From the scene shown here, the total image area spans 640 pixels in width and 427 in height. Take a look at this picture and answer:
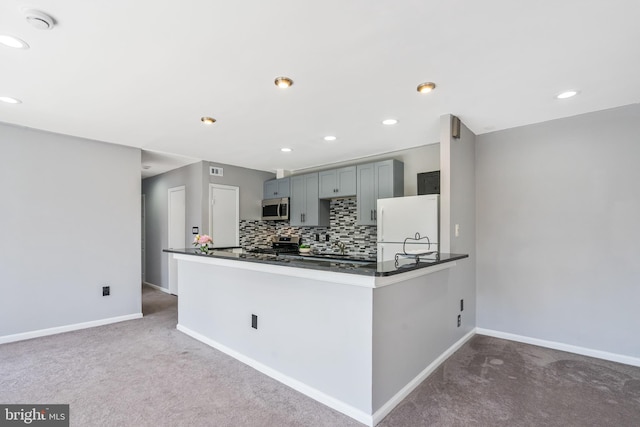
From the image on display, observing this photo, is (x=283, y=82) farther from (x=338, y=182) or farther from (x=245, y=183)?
(x=245, y=183)

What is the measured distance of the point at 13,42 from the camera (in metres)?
1.86

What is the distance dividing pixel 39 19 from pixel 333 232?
4324 millimetres

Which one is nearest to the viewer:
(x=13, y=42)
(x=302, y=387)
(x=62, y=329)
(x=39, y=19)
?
(x=39, y=19)

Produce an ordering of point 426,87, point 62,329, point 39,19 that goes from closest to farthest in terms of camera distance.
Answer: point 39,19 → point 426,87 → point 62,329

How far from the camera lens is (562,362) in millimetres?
2936

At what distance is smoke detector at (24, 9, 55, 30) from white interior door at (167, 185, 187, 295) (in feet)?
13.4

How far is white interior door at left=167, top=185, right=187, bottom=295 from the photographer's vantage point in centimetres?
568

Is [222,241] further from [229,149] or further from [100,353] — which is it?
[100,353]

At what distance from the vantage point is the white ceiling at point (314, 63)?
162 centimetres

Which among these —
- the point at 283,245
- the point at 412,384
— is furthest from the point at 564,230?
the point at 283,245

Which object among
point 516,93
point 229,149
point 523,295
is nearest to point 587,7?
point 516,93

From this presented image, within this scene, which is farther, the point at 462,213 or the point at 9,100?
the point at 462,213

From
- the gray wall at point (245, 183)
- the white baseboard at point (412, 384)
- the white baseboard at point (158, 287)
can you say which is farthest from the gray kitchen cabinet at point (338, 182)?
the white baseboard at point (158, 287)

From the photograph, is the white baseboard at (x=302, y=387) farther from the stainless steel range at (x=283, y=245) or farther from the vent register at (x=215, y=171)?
the vent register at (x=215, y=171)
